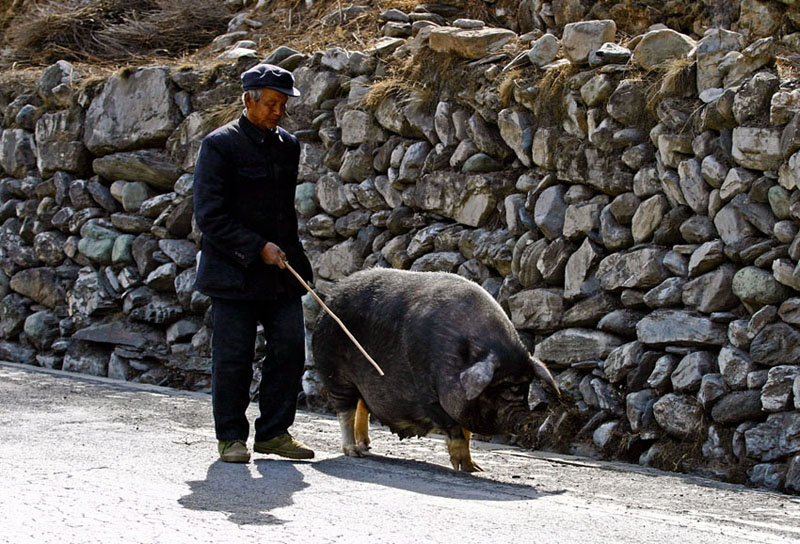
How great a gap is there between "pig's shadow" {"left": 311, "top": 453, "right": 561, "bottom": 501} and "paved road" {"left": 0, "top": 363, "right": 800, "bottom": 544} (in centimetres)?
1

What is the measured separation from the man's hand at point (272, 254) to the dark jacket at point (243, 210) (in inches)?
1.5

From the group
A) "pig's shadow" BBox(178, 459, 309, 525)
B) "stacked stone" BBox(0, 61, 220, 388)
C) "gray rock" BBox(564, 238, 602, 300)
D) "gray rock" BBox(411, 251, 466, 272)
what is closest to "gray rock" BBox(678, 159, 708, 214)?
"gray rock" BBox(564, 238, 602, 300)

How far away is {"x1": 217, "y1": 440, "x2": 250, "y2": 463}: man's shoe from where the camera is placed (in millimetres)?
6316

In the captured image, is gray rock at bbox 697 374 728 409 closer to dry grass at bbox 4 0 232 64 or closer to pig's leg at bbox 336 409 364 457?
pig's leg at bbox 336 409 364 457

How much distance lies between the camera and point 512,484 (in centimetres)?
616

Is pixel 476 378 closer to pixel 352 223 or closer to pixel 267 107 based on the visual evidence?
pixel 267 107

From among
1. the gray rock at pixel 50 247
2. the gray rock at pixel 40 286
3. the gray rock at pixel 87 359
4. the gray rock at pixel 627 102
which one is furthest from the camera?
the gray rock at pixel 50 247

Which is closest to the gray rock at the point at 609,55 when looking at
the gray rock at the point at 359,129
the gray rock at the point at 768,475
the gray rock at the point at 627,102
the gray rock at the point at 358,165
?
the gray rock at the point at 627,102

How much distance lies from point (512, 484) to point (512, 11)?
6816mm

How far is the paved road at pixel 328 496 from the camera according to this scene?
4.55 metres

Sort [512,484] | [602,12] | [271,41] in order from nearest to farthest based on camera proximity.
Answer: [512,484], [602,12], [271,41]

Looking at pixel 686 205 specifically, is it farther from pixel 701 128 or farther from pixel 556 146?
pixel 556 146

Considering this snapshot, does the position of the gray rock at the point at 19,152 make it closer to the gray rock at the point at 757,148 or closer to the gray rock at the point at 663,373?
the gray rock at the point at 663,373

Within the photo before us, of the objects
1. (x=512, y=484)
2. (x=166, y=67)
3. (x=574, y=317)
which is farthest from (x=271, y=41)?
(x=512, y=484)
